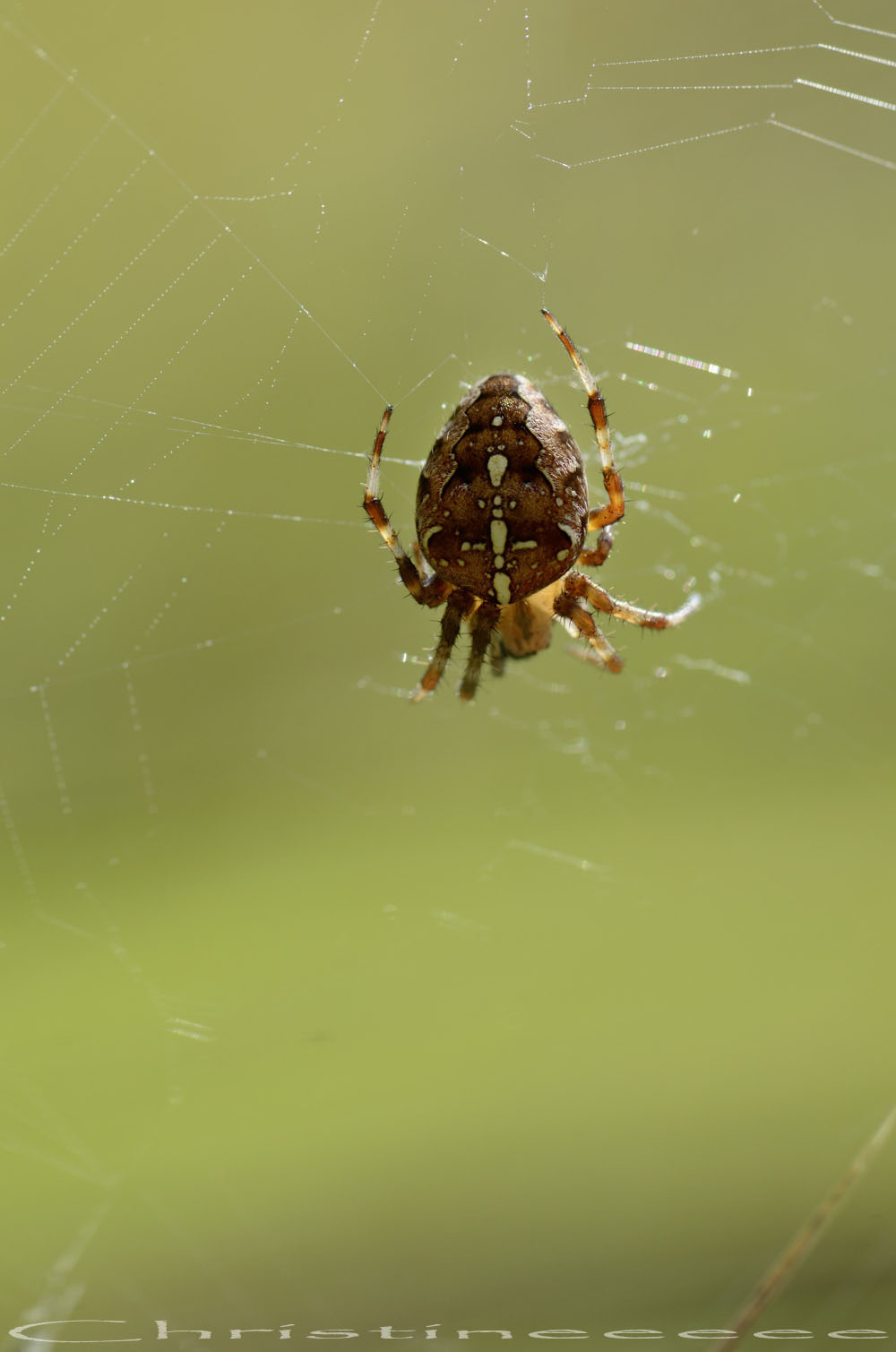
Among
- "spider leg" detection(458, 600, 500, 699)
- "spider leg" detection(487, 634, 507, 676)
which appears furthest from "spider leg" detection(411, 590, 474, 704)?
"spider leg" detection(487, 634, 507, 676)

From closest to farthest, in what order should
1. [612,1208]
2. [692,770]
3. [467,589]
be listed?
[467,589] < [612,1208] < [692,770]

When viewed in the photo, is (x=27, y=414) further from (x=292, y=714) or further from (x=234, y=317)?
(x=292, y=714)

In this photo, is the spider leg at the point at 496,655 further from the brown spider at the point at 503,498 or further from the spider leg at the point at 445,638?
the brown spider at the point at 503,498

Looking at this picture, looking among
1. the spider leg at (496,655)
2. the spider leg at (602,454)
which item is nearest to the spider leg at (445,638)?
the spider leg at (496,655)

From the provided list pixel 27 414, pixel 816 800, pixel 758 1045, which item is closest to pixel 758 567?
pixel 816 800

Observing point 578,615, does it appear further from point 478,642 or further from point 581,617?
point 478,642

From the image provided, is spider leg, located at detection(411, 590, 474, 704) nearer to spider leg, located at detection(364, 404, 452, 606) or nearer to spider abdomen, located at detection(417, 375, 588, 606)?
spider leg, located at detection(364, 404, 452, 606)

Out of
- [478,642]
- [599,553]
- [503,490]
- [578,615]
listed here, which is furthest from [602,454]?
[478,642]
